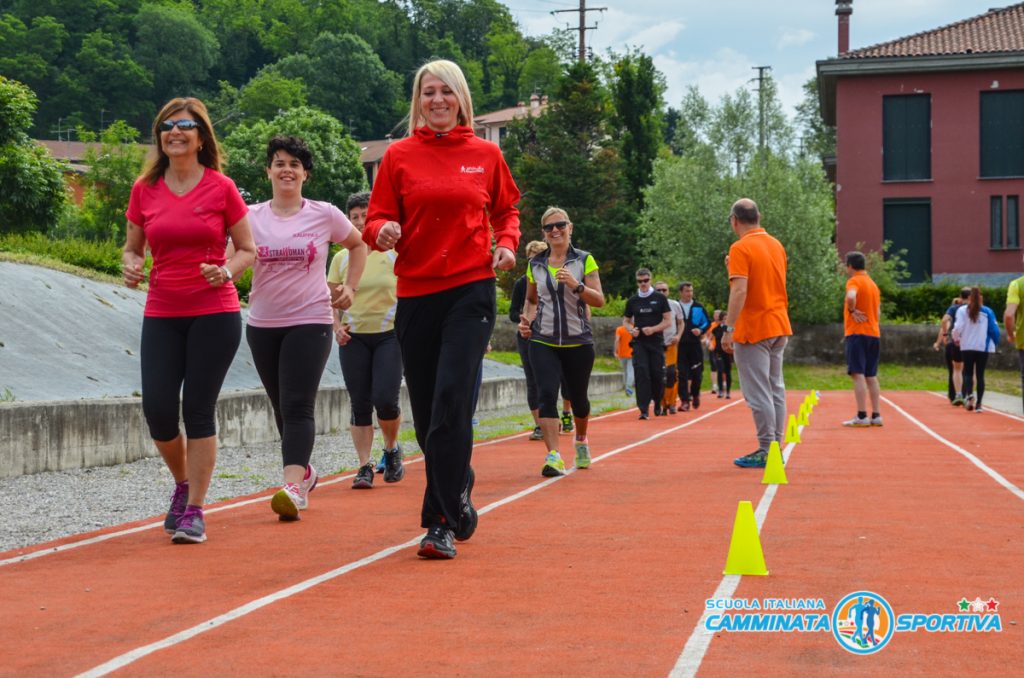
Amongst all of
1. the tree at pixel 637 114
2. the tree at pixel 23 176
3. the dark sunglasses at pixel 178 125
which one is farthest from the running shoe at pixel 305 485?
the tree at pixel 637 114

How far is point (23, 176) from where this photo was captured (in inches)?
1250

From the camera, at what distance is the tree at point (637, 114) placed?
71625 millimetres

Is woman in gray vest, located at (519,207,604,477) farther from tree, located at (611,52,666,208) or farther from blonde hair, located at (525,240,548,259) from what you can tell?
tree, located at (611,52,666,208)

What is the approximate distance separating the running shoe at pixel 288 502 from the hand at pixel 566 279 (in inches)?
140

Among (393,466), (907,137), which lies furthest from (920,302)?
(393,466)

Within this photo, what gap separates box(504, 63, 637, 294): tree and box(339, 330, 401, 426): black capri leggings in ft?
170

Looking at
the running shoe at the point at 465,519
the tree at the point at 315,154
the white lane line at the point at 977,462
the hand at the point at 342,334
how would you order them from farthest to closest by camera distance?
the tree at the point at 315,154
the hand at the point at 342,334
the white lane line at the point at 977,462
the running shoe at the point at 465,519

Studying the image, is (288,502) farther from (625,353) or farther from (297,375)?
(625,353)

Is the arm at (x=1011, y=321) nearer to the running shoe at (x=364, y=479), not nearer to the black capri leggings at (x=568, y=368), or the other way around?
the black capri leggings at (x=568, y=368)

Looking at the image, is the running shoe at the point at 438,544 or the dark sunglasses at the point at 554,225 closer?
the running shoe at the point at 438,544

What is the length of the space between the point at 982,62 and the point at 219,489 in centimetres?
4415

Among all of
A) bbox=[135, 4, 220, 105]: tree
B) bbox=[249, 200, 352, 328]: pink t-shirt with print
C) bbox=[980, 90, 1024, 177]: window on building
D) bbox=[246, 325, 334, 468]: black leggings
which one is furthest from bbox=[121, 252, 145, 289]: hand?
bbox=[135, 4, 220, 105]: tree

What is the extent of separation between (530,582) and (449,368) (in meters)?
1.15

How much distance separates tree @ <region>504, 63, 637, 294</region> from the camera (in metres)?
62.7
